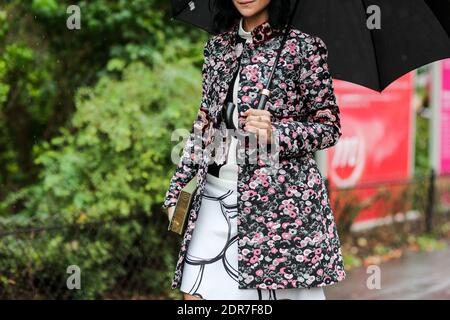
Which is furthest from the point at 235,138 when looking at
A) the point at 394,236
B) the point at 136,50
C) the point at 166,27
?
the point at 394,236

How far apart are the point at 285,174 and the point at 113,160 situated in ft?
9.78

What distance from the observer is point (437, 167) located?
33.8 ft

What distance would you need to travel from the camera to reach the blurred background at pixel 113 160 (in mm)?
5418

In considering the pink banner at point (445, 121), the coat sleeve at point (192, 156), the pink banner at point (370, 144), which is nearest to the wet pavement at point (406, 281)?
the pink banner at point (370, 144)

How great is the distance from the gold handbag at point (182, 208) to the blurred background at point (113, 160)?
7.50ft

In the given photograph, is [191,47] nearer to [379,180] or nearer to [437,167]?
[379,180]

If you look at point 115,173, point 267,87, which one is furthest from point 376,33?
point 115,173

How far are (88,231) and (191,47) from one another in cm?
185

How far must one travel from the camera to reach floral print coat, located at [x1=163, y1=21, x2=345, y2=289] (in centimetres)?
284

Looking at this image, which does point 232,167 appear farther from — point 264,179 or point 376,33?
point 376,33

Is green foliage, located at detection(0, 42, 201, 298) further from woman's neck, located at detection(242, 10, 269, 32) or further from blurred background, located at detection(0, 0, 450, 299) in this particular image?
woman's neck, located at detection(242, 10, 269, 32)

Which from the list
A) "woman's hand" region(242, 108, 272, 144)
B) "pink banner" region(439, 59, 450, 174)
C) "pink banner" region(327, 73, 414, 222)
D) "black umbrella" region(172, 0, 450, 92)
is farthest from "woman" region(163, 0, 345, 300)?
"pink banner" region(439, 59, 450, 174)

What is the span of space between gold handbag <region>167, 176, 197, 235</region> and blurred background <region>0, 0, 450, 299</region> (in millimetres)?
2287

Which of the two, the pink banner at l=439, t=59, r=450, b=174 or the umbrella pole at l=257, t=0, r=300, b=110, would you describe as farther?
the pink banner at l=439, t=59, r=450, b=174
